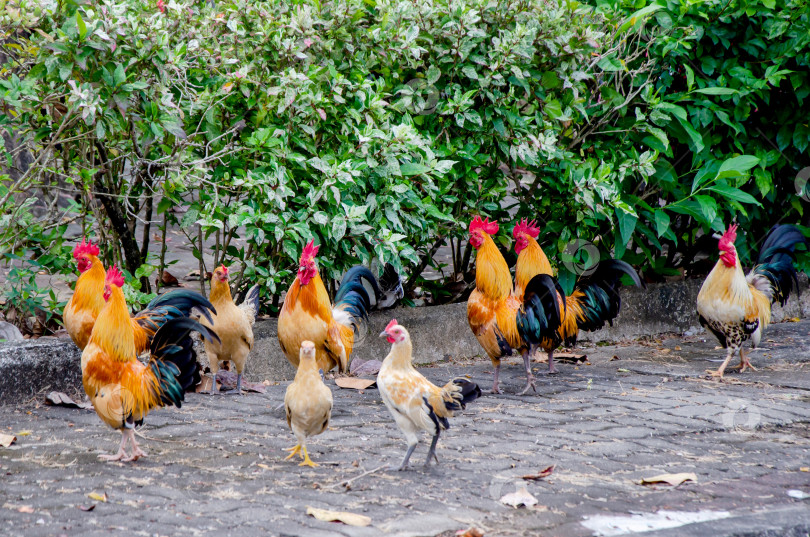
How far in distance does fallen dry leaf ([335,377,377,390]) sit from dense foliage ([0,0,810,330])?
3.04ft

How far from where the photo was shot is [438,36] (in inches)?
258

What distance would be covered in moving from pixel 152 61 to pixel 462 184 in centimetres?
282

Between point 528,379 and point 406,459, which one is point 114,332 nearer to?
point 406,459

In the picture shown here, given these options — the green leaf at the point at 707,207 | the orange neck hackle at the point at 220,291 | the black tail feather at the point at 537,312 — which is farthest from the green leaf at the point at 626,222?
the orange neck hackle at the point at 220,291

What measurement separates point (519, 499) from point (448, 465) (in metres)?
0.69

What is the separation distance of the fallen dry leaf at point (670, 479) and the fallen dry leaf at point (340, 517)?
1.51 m

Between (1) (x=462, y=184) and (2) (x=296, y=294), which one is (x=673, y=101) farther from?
(2) (x=296, y=294)

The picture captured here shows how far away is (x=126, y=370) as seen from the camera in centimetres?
458

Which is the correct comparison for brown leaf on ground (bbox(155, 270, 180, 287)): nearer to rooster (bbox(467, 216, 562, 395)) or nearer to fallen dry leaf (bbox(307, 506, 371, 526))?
rooster (bbox(467, 216, 562, 395))

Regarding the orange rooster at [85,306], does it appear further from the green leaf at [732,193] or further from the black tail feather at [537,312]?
the green leaf at [732,193]

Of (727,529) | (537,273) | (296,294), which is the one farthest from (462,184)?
A: (727,529)

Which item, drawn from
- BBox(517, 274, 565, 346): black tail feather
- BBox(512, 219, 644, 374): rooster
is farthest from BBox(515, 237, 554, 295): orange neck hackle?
BBox(517, 274, 565, 346): black tail feather

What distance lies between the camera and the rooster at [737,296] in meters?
6.84

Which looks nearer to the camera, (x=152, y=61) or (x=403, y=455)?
(x=403, y=455)
